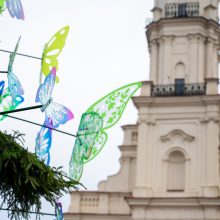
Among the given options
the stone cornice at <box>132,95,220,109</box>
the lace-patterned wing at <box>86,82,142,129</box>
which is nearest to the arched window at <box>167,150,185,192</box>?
the stone cornice at <box>132,95,220,109</box>

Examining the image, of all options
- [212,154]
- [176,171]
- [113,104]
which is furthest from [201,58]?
[113,104]

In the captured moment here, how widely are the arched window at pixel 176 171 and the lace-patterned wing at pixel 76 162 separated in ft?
49.2

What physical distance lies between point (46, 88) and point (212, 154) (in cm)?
1726

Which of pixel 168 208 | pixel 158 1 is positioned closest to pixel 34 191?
pixel 168 208

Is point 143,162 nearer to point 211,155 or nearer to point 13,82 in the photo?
point 211,155

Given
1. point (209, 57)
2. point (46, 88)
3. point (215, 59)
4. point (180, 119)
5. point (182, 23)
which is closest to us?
point (46, 88)

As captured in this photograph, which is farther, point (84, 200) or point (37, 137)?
point (84, 200)

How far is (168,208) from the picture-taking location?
22984 mm

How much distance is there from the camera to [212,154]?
23.2m

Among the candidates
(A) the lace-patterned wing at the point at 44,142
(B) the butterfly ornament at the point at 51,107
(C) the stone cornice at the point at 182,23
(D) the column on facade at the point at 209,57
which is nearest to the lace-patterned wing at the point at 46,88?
(B) the butterfly ornament at the point at 51,107

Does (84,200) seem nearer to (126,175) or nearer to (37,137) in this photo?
(126,175)

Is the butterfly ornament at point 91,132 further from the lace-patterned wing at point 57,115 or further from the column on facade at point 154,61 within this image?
the column on facade at point 154,61

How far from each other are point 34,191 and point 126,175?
20319 mm

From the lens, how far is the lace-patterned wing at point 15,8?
619cm
